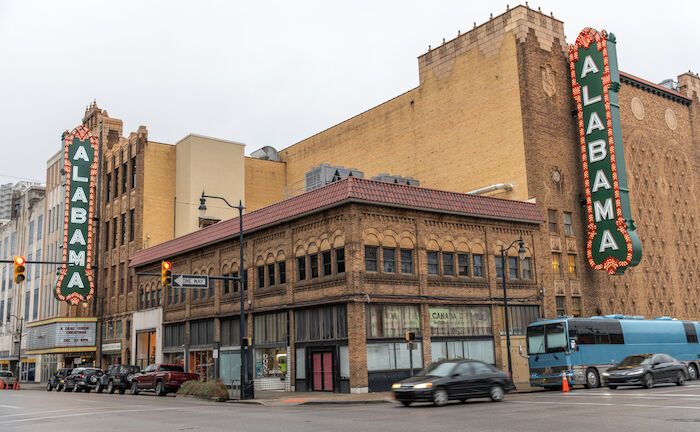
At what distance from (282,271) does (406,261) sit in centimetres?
772

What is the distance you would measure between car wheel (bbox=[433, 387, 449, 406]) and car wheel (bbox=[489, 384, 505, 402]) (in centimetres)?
222

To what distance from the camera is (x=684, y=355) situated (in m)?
37.7

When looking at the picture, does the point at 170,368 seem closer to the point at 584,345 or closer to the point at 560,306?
the point at 584,345

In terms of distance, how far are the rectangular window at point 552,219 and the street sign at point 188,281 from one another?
2342cm

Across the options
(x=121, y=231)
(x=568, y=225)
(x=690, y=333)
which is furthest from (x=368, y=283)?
(x=121, y=231)

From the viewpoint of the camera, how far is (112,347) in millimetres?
60281

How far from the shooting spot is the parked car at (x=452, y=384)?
22703 millimetres

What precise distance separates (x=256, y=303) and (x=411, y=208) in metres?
11.7

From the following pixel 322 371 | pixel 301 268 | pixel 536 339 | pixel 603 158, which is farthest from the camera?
pixel 603 158

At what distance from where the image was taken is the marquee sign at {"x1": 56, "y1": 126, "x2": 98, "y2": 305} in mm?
61594

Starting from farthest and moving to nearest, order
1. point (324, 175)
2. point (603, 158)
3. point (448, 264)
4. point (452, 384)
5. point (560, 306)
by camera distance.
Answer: point (324, 175), point (603, 158), point (560, 306), point (448, 264), point (452, 384)

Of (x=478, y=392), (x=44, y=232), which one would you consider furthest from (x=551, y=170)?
(x=44, y=232)

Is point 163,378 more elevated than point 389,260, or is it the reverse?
point 389,260

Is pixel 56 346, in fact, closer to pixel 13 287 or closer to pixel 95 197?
pixel 95 197
